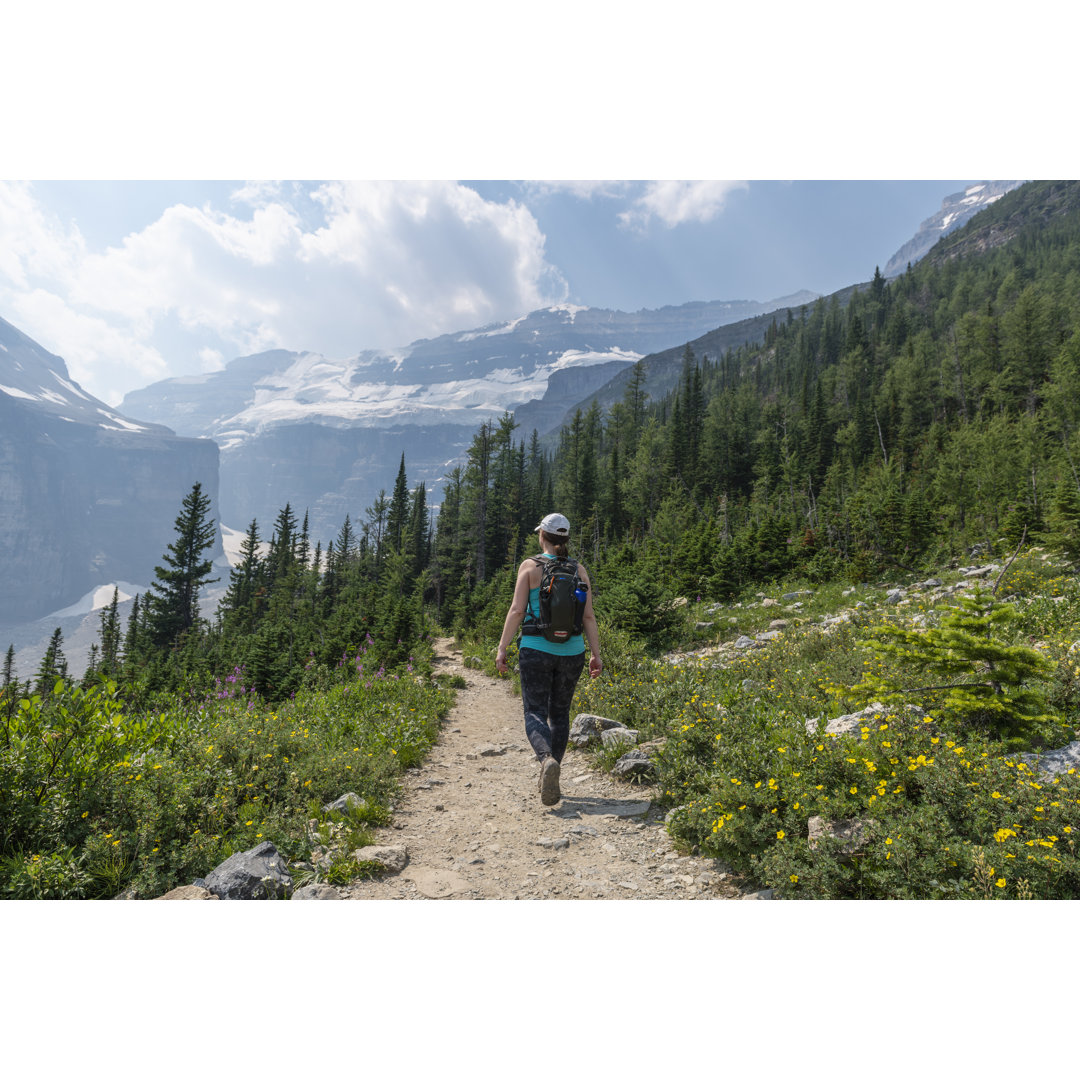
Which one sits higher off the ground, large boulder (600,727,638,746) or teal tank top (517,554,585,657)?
teal tank top (517,554,585,657)

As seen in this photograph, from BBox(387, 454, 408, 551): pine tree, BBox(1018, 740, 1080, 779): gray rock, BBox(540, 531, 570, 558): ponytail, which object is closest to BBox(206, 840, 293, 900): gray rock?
BBox(540, 531, 570, 558): ponytail

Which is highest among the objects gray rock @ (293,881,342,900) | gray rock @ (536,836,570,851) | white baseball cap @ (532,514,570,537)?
white baseball cap @ (532,514,570,537)

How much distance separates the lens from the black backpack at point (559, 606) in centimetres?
503

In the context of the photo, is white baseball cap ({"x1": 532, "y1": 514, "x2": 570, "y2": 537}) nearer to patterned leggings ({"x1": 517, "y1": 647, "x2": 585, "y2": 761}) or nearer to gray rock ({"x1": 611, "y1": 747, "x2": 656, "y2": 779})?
patterned leggings ({"x1": 517, "y1": 647, "x2": 585, "y2": 761})

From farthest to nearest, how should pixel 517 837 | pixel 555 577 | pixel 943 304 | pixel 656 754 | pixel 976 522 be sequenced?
pixel 943 304, pixel 976 522, pixel 656 754, pixel 555 577, pixel 517 837

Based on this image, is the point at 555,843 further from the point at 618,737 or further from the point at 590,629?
the point at 618,737

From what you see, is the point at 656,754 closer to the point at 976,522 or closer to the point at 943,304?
the point at 976,522

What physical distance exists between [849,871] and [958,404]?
82801mm

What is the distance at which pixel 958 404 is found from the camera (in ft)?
220

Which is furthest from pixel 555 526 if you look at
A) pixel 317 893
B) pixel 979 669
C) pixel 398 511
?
pixel 398 511

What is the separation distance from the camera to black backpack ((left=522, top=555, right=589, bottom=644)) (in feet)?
16.5

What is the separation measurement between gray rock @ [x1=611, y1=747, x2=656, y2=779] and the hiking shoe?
3.57ft

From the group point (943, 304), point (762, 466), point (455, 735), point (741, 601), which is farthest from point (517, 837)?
point (943, 304)

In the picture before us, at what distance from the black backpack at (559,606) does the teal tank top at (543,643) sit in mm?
41
